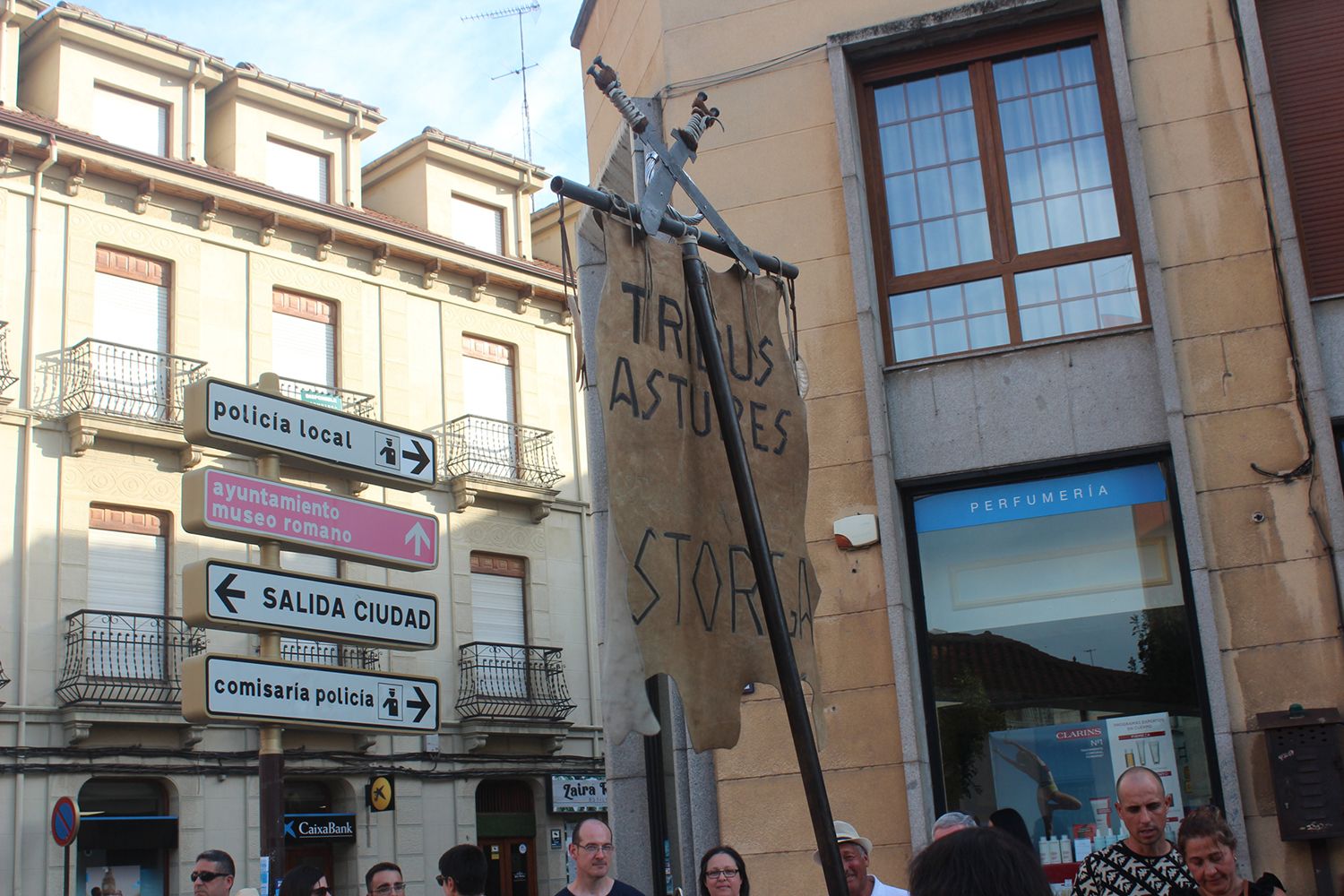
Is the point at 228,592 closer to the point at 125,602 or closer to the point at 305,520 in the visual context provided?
the point at 305,520

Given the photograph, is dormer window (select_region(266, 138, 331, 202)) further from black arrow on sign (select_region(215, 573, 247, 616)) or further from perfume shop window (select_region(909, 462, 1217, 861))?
perfume shop window (select_region(909, 462, 1217, 861))

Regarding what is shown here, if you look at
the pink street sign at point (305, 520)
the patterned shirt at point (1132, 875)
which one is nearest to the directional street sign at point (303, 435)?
the pink street sign at point (305, 520)

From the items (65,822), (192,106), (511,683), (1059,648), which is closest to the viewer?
(1059,648)

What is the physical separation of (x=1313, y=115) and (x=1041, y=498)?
305 cm

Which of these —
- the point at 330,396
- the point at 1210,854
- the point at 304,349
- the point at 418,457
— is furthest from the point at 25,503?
the point at 1210,854

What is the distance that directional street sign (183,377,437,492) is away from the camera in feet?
29.7

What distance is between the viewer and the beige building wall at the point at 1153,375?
339 inches

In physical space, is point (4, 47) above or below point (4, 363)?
above

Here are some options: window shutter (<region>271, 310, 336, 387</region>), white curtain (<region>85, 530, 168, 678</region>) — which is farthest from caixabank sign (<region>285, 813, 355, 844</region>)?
window shutter (<region>271, 310, 336, 387</region>)

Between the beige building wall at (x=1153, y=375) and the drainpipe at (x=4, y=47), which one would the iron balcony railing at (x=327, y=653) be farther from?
the beige building wall at (x=1153, y=375)

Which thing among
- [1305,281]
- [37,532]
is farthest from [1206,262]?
[37,532]

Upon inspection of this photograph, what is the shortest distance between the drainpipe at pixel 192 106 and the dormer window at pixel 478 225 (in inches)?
223

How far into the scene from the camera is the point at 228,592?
28.3 feet

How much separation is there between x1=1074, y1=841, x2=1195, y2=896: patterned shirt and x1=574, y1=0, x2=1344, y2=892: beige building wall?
3.48 m
